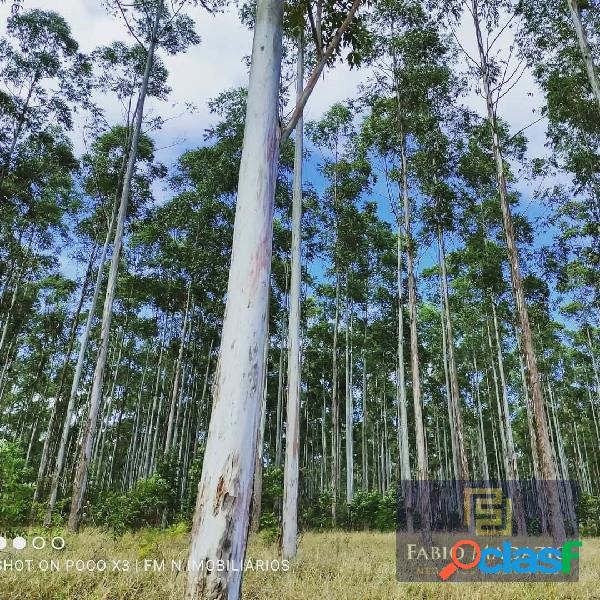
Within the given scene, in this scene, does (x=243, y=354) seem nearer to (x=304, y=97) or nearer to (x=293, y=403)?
(x=304, y=97)

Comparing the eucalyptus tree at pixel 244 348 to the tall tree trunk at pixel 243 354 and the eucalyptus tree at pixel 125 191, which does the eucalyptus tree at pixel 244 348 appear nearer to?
the tall tree trunk at pixel 243 354

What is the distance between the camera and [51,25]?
13375 millimetres

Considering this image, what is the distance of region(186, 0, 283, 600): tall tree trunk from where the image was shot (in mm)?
2055

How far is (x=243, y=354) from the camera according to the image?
2.35m

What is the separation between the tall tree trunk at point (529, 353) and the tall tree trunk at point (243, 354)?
6.83 meters

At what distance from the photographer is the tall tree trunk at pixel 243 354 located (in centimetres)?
205

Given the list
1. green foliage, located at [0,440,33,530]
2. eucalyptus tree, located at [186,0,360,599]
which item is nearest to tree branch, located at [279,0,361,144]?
eucalyptus tree, located at [186,0,360,599]

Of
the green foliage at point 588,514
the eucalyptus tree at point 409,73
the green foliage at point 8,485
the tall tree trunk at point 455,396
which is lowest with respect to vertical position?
the green foliage at point 588,514

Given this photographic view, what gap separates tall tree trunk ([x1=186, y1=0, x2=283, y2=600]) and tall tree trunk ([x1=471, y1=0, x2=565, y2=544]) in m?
6.83

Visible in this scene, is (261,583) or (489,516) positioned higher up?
(261,583)

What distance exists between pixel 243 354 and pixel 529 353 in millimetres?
7360

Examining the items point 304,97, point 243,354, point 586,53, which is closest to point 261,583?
point 243,354

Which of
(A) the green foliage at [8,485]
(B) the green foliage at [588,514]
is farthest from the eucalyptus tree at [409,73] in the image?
(B) the green foliage at [588,514]

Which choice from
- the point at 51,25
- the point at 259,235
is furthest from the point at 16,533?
the point at 51,25
